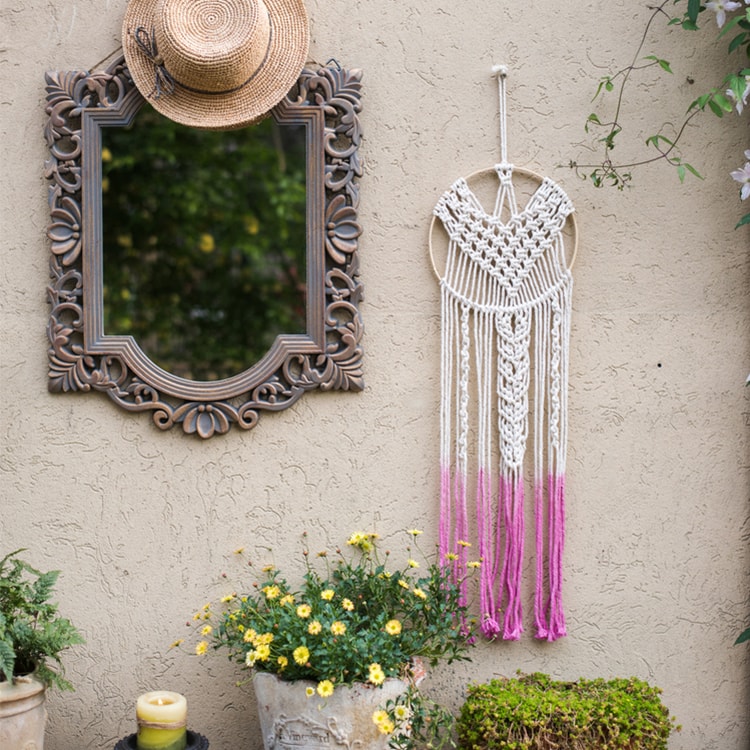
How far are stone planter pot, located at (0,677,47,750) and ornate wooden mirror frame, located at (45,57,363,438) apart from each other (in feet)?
2.42

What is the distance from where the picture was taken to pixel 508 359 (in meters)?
2.51

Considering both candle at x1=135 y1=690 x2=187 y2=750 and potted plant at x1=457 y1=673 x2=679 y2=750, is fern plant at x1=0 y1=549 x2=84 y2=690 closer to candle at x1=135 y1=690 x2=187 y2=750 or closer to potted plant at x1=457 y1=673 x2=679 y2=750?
candle at x1=135 y1=690 x2=187 y2=750

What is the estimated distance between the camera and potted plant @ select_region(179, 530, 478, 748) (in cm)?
218

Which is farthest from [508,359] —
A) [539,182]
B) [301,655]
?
[301,655]

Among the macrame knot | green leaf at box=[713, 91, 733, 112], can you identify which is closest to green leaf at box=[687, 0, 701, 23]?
green leaf at box=[713, 91, 733, 112]

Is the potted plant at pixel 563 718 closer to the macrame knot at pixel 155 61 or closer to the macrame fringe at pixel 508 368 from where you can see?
the macrame fringe at pixel 508 368

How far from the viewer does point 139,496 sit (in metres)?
2.53

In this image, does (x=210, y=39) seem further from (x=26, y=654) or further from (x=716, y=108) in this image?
(x=26, y=654)

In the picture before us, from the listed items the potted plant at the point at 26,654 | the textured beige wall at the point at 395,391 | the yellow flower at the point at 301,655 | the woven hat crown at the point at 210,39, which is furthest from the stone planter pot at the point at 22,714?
the woven hat crown at the point at 210,39

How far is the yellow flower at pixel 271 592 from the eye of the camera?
2.35 meters

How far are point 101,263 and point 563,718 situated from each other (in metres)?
1.68

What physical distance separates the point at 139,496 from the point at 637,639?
1.44 meters

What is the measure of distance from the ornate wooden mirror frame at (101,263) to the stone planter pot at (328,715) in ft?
2.37

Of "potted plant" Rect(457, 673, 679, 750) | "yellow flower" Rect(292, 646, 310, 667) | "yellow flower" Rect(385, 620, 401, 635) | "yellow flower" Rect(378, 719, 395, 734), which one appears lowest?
"potted plant" Rect(457, 673, 679, 750)
